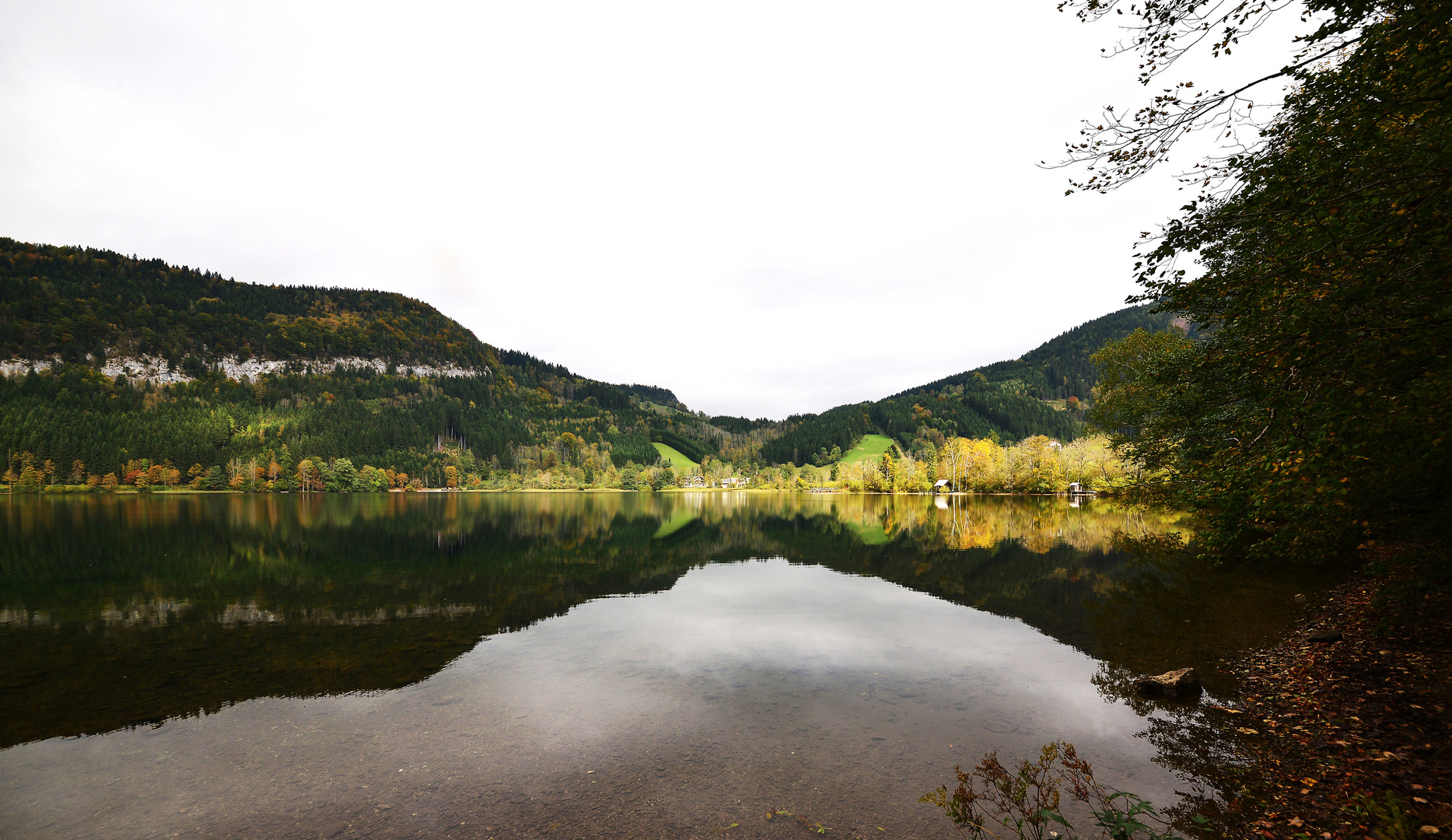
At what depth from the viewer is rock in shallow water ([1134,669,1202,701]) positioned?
12938mm

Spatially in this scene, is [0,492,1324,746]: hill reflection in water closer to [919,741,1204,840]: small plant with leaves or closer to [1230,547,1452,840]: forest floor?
[1230,547,1452,840]: forest floor

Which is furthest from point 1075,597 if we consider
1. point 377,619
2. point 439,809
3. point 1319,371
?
point 377,619

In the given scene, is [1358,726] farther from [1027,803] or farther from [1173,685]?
[1027,803]

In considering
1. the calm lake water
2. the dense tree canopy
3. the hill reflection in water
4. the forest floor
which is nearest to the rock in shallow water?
the calm lake water

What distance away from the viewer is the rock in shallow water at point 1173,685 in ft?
42.4

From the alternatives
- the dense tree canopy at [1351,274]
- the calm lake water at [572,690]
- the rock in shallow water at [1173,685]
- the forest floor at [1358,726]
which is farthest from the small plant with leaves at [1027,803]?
the dense tree canopy at [1351,274]

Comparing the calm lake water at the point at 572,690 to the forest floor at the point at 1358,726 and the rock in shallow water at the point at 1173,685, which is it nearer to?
the rock in shallow water at the point at 1173,685

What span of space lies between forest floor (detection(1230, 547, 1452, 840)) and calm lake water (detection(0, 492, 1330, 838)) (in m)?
1.01

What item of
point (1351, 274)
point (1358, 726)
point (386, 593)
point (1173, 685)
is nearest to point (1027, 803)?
point (1358, 726)

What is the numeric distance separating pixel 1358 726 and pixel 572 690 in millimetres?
16629

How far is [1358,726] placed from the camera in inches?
382

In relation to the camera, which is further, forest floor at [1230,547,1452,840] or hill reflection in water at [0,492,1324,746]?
hill reflection in water at [0,492,1324,746]

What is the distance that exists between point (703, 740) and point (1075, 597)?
2182 cm

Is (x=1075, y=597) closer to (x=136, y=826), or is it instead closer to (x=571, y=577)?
(x=571, y=577)
